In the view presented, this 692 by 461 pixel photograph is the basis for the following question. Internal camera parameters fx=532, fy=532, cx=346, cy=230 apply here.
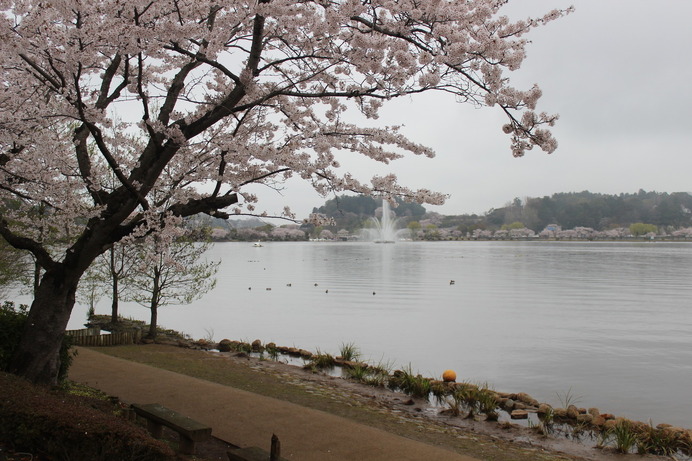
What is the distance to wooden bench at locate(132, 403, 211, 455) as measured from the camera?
18.1 ft

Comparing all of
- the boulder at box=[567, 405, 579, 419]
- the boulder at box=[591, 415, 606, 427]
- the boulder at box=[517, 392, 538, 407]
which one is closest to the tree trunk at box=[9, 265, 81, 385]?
the boulder at box=[517, 392, 538, 407]

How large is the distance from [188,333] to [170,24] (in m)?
17.5

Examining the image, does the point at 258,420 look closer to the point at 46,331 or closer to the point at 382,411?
the point at 382,411

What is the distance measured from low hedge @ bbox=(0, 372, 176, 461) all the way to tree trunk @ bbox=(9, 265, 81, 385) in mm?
2744

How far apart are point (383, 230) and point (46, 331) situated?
147 meters

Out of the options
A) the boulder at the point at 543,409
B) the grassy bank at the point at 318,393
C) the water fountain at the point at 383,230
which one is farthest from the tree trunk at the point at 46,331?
the water fountain at the point at 383,230

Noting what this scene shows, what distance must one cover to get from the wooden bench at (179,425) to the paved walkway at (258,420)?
1.00m

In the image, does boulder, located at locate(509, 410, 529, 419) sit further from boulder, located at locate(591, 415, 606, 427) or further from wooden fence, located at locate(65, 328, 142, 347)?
wooden fence, located at locate(65, 328, 142, 347)

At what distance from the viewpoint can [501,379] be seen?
1420 centimetres

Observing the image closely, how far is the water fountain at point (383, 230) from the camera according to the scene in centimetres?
15350

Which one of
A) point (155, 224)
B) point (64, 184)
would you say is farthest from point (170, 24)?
point (64, 184)

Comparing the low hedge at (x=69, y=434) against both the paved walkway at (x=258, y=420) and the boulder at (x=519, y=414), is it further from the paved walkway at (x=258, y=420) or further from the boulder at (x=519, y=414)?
the boulder at (x=519, y=414)

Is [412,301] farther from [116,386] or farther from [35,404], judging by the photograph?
[35,404]

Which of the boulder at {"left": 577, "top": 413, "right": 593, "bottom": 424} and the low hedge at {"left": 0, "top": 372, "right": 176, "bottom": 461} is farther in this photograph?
the boulder at {"left": 577, "top": 413, "right": 593, "bottom": 424}
